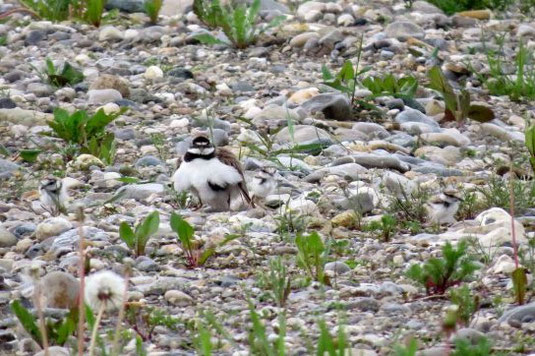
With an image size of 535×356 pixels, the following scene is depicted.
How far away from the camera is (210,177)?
7020 mm

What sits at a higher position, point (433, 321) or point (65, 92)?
point (433, 321)

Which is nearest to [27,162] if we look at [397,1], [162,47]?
[162,47]

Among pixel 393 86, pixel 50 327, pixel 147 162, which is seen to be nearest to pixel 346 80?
pixel 393 86

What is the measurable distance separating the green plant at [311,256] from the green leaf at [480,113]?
399 centimetres

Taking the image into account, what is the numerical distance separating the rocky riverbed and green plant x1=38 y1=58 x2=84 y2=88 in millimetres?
96

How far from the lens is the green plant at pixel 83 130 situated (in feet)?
26.5

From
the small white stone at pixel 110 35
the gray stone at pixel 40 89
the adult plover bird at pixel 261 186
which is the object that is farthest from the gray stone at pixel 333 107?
the small white stone at pixel 110 35

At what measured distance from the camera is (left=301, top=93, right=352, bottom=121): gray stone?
9.08 metres

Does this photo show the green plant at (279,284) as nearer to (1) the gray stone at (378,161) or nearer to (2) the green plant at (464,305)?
(2) the green plant at (464,305)

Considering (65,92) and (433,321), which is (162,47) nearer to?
(65,92)

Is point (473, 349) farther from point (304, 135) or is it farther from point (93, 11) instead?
point (93, 11)

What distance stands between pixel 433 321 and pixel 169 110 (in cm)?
502

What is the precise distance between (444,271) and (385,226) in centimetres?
124

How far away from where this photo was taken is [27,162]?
8.09 metres
